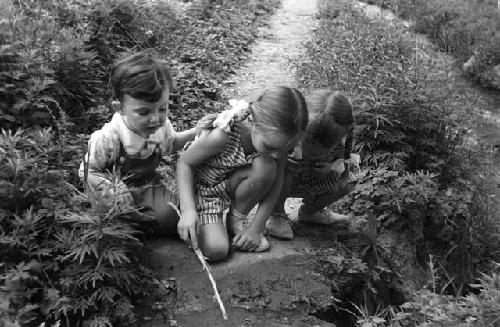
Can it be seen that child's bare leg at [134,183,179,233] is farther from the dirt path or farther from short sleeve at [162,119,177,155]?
the dirt path

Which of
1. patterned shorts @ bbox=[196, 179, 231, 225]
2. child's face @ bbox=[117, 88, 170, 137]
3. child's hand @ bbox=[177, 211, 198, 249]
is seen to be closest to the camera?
child's face @ bbox=[117, 88, 170, 137]

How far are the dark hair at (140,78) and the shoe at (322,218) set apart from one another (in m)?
1.51

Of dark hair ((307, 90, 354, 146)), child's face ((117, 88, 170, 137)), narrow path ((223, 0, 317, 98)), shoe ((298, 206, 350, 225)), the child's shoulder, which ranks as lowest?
narrow path ((223, 0, 317, 98))

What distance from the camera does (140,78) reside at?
120 inches

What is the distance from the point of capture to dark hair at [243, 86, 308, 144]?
9.83 ft

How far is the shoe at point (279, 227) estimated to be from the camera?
12.4ft

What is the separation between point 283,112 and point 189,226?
88 centimetres

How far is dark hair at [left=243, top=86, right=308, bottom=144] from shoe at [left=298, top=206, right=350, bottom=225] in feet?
3.66

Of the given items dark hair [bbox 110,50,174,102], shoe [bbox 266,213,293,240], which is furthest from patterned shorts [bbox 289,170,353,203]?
dark hair [bbox 110,50,174,102]

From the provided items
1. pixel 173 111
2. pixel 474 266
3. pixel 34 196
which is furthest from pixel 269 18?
pixel 34 196

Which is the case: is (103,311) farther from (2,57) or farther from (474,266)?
(474,266)

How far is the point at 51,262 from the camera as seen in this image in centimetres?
287

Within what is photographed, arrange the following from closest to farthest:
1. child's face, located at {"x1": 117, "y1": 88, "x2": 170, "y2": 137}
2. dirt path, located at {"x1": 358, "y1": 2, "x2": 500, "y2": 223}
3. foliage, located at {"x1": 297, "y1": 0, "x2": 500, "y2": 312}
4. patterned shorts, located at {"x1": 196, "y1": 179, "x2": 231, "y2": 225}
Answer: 1. child's face, located at {"x1": 117, "y1": 88, "x2": 170, "y2": 137}
2. patterned shorts, located at {"x1": 196, "y1": 179, "x2": 231, "y2": 225}
3. foliage, located at {"x1": 297, "y1": 0, "x2": 500, "y2": 312}
4. dirt path, located at {"x1": 358, "y1": 2, "x2": 500, "y2": 223}

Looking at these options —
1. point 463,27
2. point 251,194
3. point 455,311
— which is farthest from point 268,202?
point 463,27
